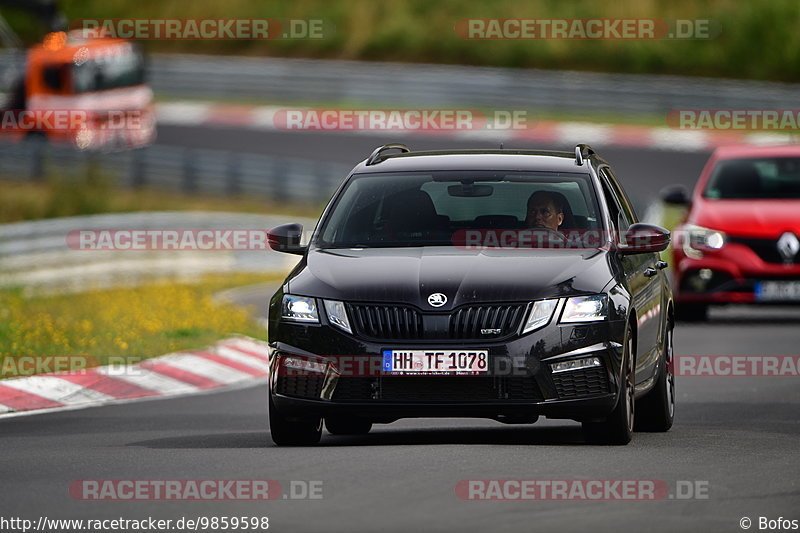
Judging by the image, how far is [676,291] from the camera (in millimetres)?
20531

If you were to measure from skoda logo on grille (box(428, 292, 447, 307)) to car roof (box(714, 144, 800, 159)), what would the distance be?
11193 millimetres

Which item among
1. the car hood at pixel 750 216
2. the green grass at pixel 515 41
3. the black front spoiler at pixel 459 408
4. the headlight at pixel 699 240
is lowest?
the black front spoiler at pixel 459 408

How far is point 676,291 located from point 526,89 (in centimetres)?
2641

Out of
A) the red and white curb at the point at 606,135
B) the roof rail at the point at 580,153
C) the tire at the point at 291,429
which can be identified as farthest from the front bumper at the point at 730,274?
the red and white curb at the point at 606,135

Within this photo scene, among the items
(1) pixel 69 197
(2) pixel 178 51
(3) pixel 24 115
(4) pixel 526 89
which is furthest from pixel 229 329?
(2) pixel 178 51

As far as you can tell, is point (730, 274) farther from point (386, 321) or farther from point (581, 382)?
point (386, 321)

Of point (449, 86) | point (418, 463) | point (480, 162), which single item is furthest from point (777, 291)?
point (449, 86)

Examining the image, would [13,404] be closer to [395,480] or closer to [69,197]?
[395,480]

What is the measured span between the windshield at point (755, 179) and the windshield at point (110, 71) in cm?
2552

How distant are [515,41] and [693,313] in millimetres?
33889

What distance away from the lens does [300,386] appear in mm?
10305

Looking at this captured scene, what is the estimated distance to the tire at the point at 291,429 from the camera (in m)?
10.5

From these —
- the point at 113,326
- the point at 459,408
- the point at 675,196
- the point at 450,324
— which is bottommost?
the point at 113,326

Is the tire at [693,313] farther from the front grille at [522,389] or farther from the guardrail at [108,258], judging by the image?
the front grille at [522,389]
